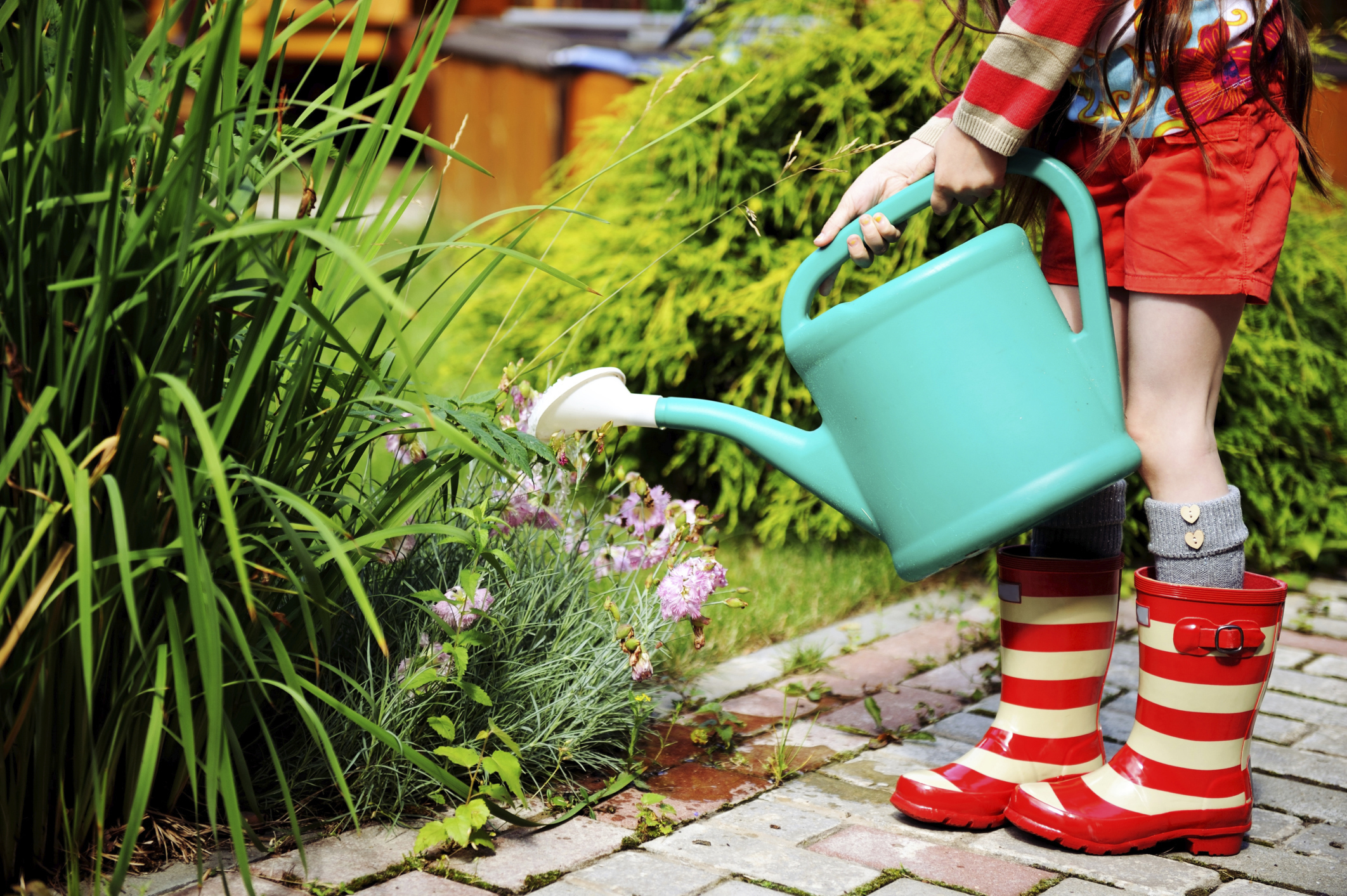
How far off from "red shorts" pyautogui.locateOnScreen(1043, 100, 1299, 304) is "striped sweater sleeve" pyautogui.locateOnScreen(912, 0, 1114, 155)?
14 cm

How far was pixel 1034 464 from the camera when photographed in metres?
1.41

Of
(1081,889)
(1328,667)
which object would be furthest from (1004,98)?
(1328,667)

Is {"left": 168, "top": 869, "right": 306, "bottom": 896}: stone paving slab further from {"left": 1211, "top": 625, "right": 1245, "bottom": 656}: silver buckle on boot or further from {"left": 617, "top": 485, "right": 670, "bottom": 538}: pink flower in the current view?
{"left": 1211, "top": 625, "right": 1245, "bottom": 656}: silver buckle on boot

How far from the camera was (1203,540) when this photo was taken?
1519mm

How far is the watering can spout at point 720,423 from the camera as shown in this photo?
1524 millimetres

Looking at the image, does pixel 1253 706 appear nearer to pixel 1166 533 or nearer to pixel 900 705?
pixel 1166 533

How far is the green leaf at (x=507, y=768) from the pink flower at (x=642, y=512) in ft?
1.57

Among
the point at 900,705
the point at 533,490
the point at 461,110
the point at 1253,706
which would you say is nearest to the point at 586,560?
the point at 533,490

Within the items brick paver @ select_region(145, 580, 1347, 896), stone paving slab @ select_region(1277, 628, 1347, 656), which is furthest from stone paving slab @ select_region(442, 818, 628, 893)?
stone paving slab @ select_region(1277, 628, 1347, 656)

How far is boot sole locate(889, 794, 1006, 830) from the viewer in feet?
5.22

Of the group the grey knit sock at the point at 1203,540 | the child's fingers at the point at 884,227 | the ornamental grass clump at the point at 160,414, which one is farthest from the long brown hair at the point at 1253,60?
the ornamental grass clump at the point at 160,414

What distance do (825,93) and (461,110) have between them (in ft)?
18.3

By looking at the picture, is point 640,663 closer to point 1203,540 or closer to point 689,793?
point 689,793

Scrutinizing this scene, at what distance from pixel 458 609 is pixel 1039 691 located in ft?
2.54
